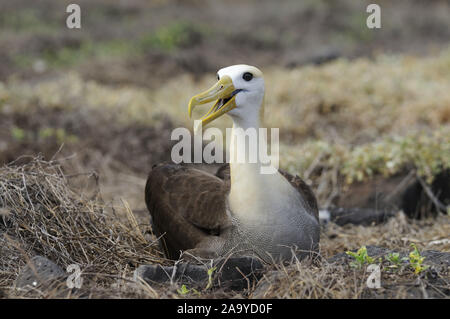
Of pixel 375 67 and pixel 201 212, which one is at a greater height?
pixel 375 67

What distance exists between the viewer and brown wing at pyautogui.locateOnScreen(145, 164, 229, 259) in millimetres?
3557

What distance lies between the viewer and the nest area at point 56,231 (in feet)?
11.2

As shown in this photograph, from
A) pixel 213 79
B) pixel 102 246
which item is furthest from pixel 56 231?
pixel 213 79

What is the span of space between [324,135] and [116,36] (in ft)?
32.2

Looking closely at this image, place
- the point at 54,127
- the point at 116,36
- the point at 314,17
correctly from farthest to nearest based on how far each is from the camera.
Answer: the point at 314,17 → the point at 116,36 → the point at 54,127

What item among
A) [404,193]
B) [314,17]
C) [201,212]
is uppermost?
[314,17]

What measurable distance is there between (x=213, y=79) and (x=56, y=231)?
28.0 feet

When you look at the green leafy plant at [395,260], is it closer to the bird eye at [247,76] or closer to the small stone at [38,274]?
the bird eye at [247,76]

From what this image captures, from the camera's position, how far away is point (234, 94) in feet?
10.9

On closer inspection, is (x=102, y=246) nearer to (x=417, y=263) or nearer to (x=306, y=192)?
(x=306, y=192)

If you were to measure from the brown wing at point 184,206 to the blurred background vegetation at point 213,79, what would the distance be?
135 centimetres

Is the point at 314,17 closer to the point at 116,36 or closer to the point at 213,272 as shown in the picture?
the point at 116,36
